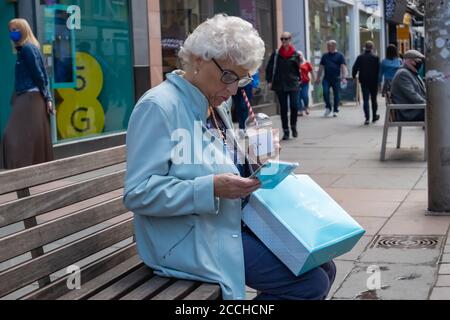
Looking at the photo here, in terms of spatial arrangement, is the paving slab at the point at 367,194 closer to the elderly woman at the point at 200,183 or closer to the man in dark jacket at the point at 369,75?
the elderly woman at the point at 200,183

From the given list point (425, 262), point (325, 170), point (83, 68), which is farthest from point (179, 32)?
point (425, 262)

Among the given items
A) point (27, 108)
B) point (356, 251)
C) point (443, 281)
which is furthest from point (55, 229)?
point (27, 108)

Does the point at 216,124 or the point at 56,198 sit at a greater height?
the point at 216,124

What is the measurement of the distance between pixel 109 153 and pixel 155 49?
994 cm

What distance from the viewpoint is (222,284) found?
3.06 meters

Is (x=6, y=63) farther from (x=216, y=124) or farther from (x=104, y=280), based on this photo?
(x=104, y=280)

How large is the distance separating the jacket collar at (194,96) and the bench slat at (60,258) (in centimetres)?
72

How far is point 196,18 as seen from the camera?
16.2 m

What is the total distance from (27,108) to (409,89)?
505cm

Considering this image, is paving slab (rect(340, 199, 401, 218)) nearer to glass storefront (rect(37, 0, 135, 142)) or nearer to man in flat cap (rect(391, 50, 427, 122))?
man in flat cap (rect(391, 50, 427, 122))

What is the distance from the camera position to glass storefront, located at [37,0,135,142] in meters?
11.2

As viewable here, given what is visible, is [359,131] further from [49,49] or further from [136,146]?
[136,146]

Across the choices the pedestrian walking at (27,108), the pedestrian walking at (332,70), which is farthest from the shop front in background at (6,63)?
the pedestrian walking at (332,70)

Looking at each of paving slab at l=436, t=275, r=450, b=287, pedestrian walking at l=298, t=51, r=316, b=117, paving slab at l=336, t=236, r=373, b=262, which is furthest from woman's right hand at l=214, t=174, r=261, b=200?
pedestrian walking at l=298, t=51, r=316, b=117
